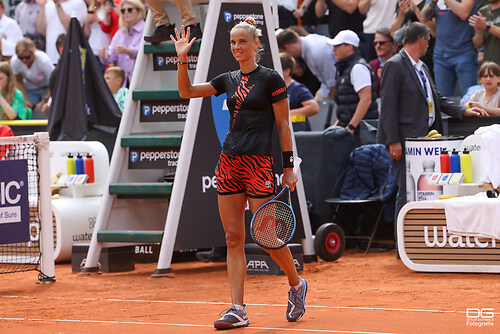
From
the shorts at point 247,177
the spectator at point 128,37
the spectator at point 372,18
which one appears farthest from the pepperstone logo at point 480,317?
the spectator at point 128,37

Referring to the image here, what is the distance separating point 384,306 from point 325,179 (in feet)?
13.1

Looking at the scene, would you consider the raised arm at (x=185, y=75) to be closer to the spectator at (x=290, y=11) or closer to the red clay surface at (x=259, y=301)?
the red clay surface at (x=259, y=301)

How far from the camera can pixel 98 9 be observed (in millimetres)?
14367

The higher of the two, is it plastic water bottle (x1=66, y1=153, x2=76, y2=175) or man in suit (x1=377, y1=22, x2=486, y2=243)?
man in suit (x1=377, y1=22, x2=486, y2=243)

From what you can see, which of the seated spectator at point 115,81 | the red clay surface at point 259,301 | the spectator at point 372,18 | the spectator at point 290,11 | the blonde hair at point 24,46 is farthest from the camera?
the blonde hair at point 24,46

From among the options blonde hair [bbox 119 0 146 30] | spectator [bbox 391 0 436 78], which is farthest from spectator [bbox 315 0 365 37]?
blonde hair [bbox 119 0 146 30]

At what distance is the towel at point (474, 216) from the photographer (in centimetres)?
759

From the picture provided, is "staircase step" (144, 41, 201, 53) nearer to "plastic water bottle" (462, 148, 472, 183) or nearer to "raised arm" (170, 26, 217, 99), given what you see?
"plastic water bottle" (462, 148, 472, 183)

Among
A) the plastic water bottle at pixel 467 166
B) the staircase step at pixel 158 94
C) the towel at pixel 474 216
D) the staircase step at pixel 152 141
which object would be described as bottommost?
the towel at pixel 474 216

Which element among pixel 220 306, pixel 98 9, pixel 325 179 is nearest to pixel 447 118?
pixel 325 179

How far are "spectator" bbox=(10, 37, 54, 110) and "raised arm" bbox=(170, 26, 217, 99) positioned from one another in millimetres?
8496

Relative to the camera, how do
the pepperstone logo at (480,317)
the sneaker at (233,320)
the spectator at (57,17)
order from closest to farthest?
1. the pepperstone logo at (480,317)
2. the sneaker at (233,320)
3. the spectator at (57,17)

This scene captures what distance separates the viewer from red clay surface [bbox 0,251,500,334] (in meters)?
5.56

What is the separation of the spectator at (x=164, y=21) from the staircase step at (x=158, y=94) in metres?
0.50
